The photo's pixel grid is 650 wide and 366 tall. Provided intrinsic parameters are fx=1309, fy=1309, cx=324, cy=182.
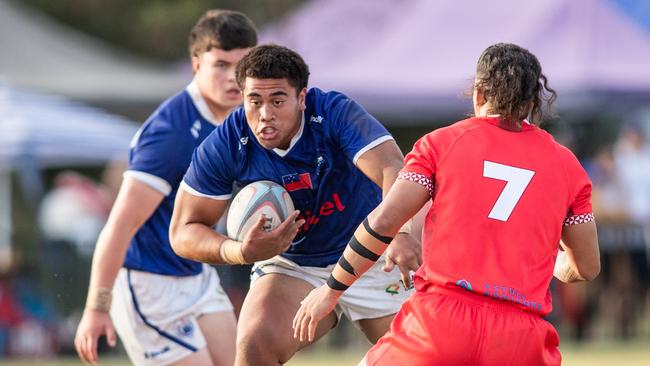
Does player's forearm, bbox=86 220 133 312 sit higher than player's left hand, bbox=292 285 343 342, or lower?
lower

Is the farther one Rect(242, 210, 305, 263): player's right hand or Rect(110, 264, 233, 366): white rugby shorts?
Rect(110, 264, 233, 366): white rugby shorts

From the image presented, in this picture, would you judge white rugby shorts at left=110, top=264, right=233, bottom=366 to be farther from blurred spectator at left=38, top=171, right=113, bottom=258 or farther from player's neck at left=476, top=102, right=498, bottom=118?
blurred spectator at left=38, top=171, right=113, bottom=258

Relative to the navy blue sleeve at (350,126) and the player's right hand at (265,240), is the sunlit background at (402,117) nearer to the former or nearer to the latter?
the navy blue sleeve at (350,126)

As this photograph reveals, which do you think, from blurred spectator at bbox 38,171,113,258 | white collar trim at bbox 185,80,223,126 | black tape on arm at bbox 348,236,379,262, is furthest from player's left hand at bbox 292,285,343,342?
blurred spectator at bbox 38,171,113,258

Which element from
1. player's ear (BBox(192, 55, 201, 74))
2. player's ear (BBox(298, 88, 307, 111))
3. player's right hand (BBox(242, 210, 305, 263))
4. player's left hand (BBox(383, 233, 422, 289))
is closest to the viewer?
player's left hand (BBox(383, 233, 422, 289))

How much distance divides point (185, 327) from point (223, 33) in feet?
5.25

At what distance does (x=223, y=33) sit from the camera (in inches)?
277

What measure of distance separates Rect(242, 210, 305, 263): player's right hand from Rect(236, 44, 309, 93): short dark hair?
24.7 inches

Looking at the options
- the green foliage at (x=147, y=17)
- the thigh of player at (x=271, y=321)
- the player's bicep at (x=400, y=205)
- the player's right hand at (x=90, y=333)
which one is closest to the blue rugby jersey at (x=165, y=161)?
the player's right hand at (x=90, y=333)

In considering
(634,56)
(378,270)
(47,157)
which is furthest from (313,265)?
(47,157)

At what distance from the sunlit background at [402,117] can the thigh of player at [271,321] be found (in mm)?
6264

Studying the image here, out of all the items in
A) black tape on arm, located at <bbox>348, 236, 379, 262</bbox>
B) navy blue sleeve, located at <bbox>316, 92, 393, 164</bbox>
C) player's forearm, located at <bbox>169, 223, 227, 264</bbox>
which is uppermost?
navy blue sleeve, located at <bbox>316, 92, 393, 164</bbox>

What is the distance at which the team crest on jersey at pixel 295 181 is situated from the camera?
19.4 ft

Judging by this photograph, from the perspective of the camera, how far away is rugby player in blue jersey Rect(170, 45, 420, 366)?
573cm
